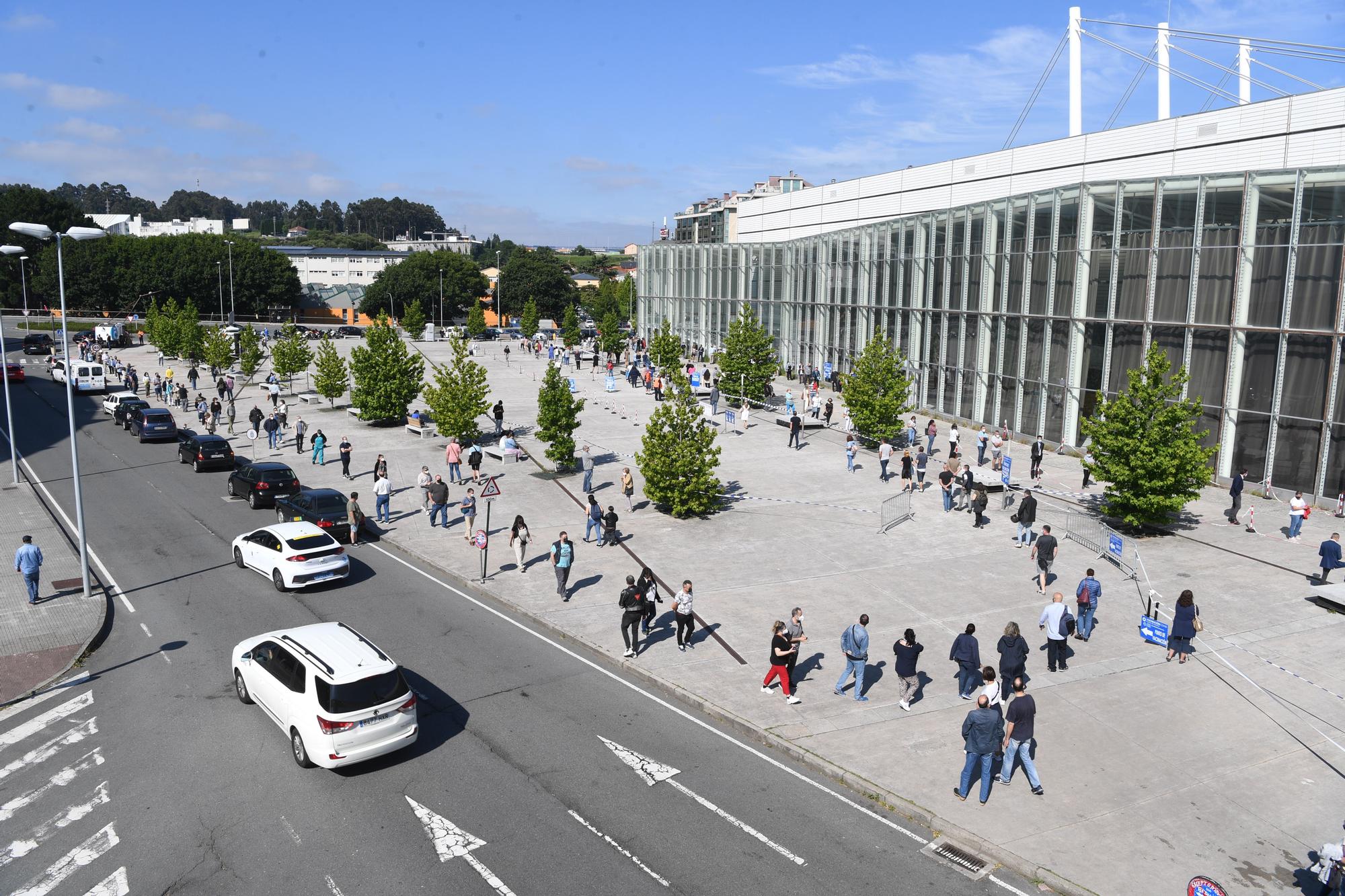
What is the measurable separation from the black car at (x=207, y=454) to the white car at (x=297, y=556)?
48.1ft

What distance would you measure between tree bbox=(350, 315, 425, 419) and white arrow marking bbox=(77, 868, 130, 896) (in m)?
34.8

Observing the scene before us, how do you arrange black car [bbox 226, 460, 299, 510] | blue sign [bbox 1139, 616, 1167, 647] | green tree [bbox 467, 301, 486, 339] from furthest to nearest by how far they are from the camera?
green tree [bbox 467, 301, 486, 339]
black car [bbox 226, 460, 299, 510]
blue sign [bbox 1139, 616, 1167, 647]

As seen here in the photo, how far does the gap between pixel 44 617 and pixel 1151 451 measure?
2600 cm

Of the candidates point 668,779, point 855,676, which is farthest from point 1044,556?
point 668,779

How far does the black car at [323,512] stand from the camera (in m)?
24.4

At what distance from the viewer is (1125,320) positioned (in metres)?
35.6

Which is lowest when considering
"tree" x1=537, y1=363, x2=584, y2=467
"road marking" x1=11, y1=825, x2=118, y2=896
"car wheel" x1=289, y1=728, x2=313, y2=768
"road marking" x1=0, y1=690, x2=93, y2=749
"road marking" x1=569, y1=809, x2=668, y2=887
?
"road marking" x1=0, y1=690, x2=93, y2=749

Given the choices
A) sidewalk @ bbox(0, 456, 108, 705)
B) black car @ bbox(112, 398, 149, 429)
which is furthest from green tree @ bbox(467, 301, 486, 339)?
sidewalk @ bbox(0, 456, 108, 705)

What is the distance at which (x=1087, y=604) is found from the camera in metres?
17.5

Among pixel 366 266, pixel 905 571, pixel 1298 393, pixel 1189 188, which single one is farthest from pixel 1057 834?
pixel 366 266

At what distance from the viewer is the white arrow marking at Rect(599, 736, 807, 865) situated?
10.7 meters

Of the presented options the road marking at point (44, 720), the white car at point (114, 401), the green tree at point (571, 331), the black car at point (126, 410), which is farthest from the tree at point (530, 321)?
the road marking at point (44, 720)

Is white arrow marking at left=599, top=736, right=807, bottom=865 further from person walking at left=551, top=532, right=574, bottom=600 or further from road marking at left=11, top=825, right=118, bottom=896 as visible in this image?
person walking at left=551, top=532, right=574, bottom=600

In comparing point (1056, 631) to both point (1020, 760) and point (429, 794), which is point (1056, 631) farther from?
point (429, 794)
